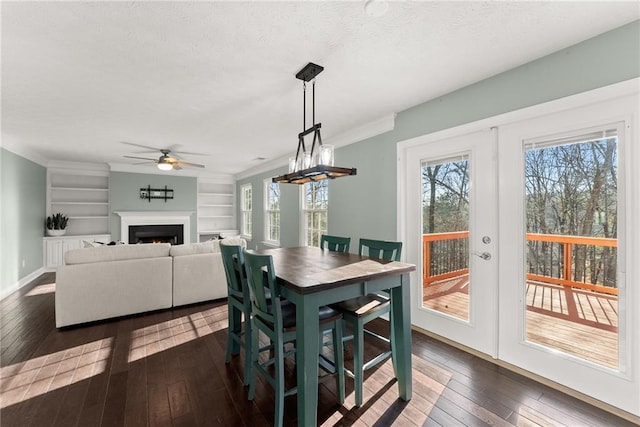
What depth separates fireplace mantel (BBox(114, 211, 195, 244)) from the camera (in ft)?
22.0

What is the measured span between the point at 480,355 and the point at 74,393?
324 cm

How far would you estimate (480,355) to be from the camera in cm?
252

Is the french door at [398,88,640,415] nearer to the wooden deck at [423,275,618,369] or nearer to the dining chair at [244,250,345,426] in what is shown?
the wooden deck at [423,275,618,369]

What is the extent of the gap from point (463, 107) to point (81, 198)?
8.11 m

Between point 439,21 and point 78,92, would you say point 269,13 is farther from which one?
point 78,92

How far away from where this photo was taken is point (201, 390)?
2.06 meters

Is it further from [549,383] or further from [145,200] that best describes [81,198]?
[549,383]

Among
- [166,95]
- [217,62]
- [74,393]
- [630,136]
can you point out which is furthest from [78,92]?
[630,136]

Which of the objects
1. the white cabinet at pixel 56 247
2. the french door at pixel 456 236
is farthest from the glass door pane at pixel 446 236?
the white cabinet at pixel 56 247

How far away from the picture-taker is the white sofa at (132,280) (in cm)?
321

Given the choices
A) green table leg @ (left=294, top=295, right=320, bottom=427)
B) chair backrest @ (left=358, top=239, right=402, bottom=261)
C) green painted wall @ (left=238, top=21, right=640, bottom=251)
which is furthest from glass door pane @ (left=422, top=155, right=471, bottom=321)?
green table leg @ (left=294, top=295, right=320, bottom=427)

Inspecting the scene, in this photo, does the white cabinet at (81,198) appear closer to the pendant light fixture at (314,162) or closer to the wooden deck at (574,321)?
the pendant light fixture at (314,162)

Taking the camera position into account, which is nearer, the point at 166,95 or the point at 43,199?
the point at 166,95

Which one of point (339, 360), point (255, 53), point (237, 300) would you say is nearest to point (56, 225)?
point (237, 300)
